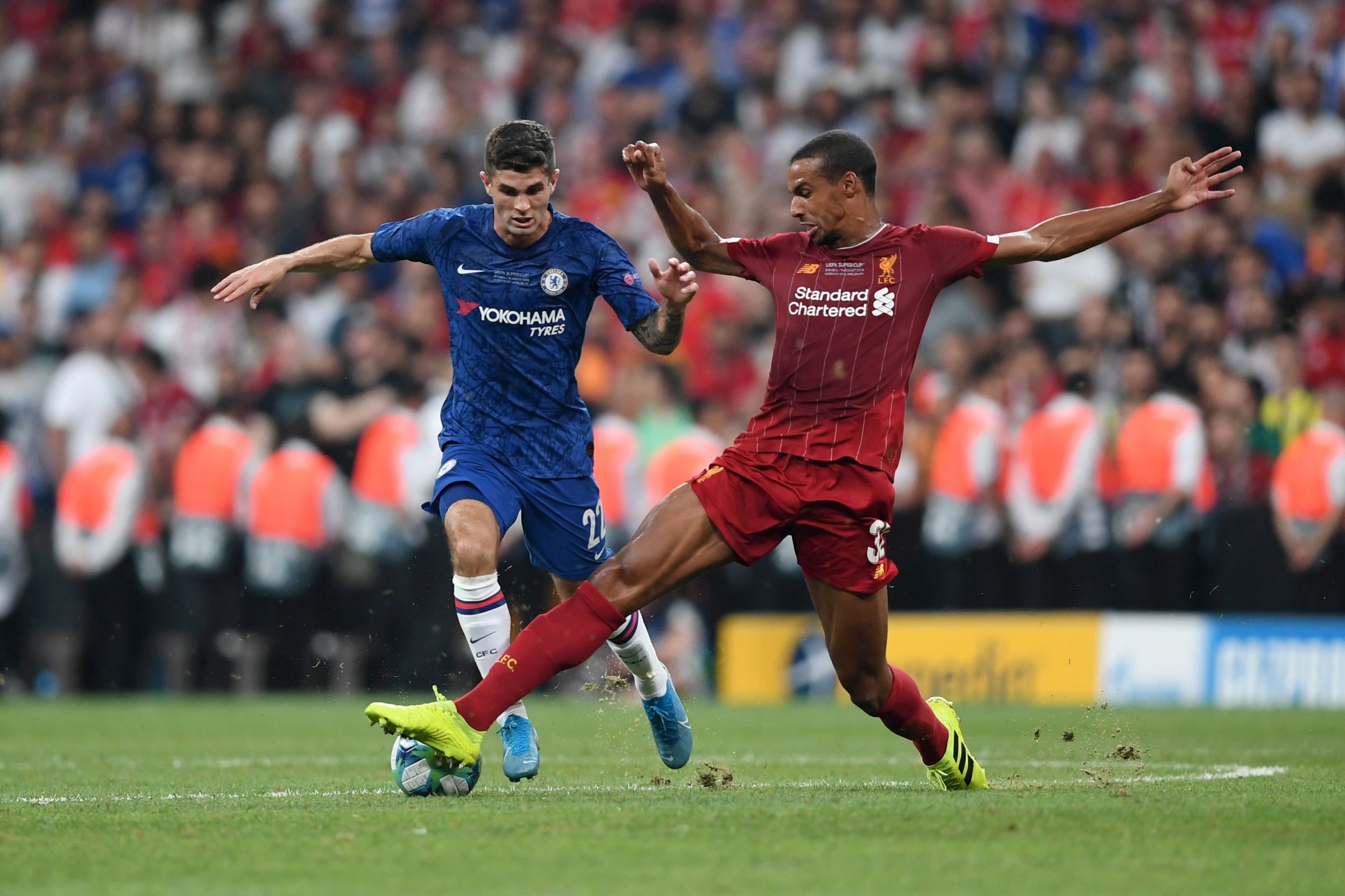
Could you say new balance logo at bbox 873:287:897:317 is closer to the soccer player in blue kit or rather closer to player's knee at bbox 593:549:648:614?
the soccer player in blue kit

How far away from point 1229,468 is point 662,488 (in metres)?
4.34

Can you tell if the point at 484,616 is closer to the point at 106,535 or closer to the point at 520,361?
the point at 520,361

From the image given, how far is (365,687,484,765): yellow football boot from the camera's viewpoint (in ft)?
21.2

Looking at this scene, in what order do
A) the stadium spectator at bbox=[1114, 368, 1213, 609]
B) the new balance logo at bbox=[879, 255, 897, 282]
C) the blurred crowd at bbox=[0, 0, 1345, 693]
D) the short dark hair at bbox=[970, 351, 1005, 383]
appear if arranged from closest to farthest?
1. the new balance logo at bbox=[879, 255, 897, 282]
2. the stadium spectator at bbox=[1114, 368, 1213, 609]
3. the blurred crowd at bbox=[0, 0, 1345, 693]
4. the short dark hair at bbox=[970, 351, 1005, 383]

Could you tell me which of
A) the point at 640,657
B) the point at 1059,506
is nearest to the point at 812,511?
the point at 640,657

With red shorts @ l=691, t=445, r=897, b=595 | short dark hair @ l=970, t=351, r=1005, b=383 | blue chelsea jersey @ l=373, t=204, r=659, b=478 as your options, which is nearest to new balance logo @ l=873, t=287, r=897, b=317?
red shorts @ l=691, t=445, r=897, b=595

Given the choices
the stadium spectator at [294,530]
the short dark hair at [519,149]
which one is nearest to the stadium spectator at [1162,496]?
the stadium spectator at [294,530]

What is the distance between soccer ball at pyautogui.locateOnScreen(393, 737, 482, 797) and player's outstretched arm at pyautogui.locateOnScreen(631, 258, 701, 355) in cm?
175

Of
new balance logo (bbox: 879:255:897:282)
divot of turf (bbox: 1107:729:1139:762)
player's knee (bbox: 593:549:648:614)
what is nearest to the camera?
player's knee (bbox: 593:549:648:614)

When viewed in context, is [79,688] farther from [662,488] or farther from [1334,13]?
[1334,13]

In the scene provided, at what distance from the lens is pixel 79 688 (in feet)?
54.6

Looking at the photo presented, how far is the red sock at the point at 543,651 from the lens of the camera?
6.73 metres

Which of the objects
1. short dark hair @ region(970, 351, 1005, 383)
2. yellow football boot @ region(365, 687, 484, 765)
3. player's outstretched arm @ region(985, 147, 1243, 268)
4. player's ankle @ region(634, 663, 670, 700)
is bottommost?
yellow football boot @ region(365, 687, 484, 765)

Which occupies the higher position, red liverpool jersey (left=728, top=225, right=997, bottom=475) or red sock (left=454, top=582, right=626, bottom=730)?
red liverpool jersey (left=728, top=225, right=997, bottom=475)
